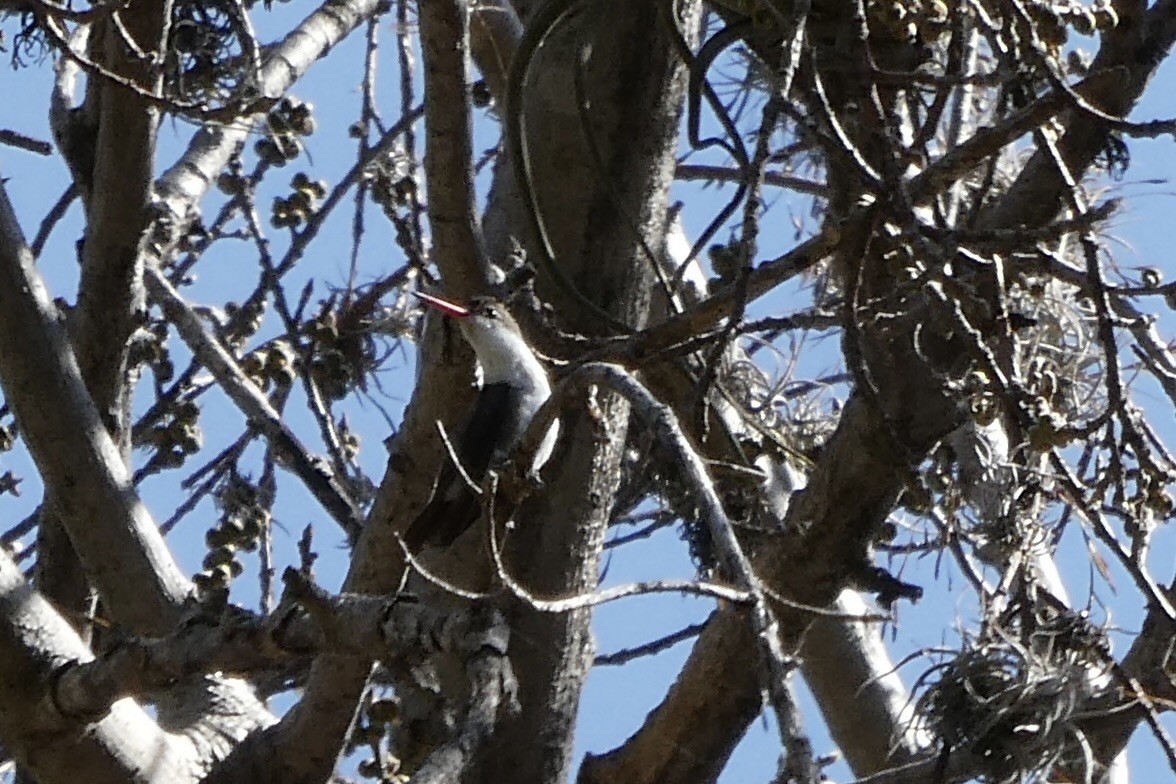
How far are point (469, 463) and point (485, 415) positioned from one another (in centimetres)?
21

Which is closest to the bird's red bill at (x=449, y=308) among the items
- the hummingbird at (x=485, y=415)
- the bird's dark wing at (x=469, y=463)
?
the hummingbird at (x=485, y=415)

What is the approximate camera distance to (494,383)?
4832 mm

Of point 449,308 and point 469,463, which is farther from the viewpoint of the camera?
point 469,463

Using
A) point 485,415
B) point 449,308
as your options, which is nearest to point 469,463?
point 485,415

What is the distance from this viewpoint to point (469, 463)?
427cm

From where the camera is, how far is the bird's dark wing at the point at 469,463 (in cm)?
328

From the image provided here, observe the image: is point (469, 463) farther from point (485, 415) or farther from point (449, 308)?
point (449, 308)

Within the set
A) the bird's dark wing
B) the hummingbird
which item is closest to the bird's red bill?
the hummingbird

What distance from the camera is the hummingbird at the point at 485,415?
10.8 ft

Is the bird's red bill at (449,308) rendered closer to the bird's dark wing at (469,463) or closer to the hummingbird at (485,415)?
the hummingbird at (485,415)

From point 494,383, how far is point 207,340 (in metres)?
1.04

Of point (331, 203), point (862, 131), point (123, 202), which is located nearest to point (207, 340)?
point (123, 202)

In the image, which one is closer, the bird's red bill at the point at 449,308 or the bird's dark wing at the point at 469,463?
the bird's red bill at the point at 449,308

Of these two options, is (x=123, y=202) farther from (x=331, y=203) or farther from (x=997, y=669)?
(x=997, y=669)
